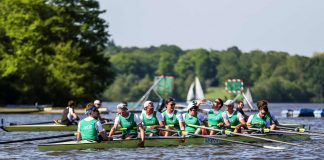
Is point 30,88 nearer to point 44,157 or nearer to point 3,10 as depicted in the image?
point 3,10

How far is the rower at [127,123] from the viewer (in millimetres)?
29812

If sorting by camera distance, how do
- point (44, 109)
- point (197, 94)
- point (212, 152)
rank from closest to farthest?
point (212, 152) < point (44, 109) < point (197, 94)

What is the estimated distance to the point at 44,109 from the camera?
76.9m

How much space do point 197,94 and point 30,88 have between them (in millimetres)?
33238

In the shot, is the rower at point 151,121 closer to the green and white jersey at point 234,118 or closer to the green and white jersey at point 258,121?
the green and white jersey at point 234,118

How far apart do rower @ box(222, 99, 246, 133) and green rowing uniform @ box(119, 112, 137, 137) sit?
450 centimetres

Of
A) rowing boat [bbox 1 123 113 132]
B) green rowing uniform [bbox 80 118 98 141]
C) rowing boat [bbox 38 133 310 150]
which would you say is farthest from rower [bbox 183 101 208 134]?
rowing boat [bbox 1 123 113 132]

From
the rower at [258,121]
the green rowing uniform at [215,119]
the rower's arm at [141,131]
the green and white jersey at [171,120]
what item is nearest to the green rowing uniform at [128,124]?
the rower's arm at [141,131]

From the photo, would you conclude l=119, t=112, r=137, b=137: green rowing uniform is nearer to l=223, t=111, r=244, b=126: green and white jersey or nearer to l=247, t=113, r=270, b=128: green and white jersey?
l=223, t=111, r=244, b=126: green and white jersey

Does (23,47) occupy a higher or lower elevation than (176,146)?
higher

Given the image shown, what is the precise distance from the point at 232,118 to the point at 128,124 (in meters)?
5.48

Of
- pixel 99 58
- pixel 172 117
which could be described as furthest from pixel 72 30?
pixel 172 117

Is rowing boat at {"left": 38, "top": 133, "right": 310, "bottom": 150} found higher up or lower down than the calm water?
higher up

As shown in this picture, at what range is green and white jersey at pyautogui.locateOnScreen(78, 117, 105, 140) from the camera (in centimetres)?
2827
